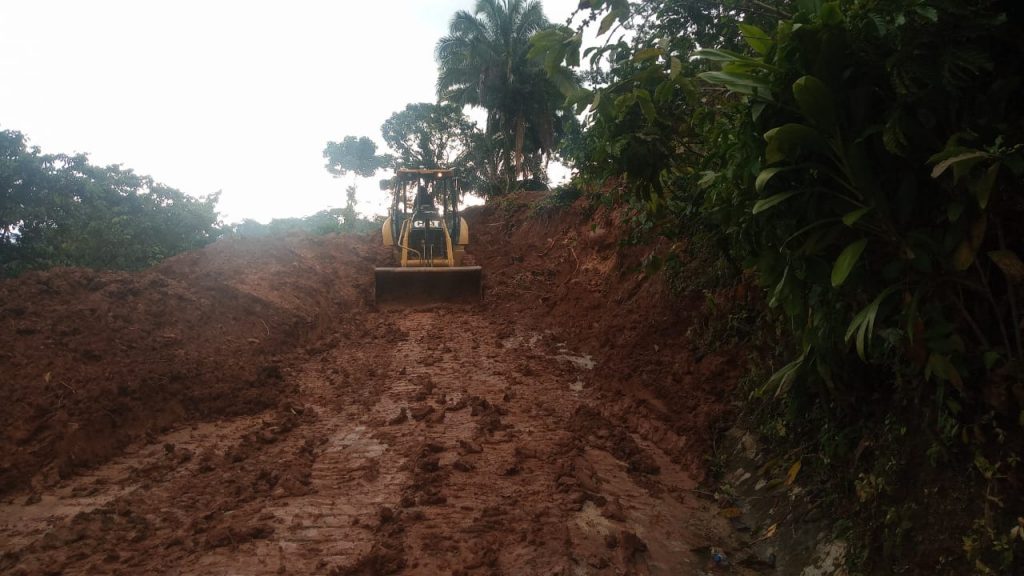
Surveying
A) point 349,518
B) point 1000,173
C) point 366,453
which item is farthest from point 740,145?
point 366,453

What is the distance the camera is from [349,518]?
3672mm

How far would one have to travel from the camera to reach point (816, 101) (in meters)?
2.53

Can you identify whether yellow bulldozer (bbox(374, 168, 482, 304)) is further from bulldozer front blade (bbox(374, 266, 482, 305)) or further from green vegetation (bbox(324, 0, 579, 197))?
green vegetation (bbox(324, 0, 579, 197))

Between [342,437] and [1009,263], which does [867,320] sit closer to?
[1009,263]

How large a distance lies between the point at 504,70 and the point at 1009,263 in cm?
2634

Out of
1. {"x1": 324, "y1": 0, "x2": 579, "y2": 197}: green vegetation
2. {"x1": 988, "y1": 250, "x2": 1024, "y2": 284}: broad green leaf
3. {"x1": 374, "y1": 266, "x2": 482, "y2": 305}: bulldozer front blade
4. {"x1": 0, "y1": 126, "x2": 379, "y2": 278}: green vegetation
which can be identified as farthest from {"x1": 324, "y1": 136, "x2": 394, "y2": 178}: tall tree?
{"x1": 988, "y1": 250, "x2": 1024, "y2": 284}: broad green leaf

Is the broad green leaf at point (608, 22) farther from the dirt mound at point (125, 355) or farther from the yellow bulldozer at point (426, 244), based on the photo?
the yellow bulldozer at point (426, 244)

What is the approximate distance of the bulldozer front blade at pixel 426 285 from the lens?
39.8ft

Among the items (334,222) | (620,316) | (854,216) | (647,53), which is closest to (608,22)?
(647,53)

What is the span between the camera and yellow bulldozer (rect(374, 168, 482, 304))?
12.2m

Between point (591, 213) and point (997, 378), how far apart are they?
1165cm

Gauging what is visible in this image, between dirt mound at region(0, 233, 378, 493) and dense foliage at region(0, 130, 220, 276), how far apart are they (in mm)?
4121

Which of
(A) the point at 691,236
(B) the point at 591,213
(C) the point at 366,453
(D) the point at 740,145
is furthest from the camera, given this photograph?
(B) the point at 591,213

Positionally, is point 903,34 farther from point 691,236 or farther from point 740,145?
point 691,236
